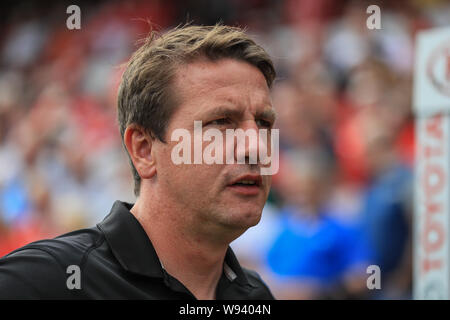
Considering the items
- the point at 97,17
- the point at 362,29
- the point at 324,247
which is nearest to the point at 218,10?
the point at 97,17

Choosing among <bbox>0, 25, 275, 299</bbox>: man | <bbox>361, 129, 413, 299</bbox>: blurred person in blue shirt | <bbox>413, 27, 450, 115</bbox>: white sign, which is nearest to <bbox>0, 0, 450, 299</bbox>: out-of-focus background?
<bbox>361, 129, 413, 299</bbox>: blurred person in blue shirt

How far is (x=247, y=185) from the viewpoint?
2.09 m

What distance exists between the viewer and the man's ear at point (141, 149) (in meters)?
2.18

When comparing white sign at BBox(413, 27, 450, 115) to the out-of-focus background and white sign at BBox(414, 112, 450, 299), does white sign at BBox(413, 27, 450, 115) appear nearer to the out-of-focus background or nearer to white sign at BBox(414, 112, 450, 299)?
white sign at BBox(414, 112, 450, 299)

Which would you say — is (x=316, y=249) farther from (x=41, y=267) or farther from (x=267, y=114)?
(x=41, y=267)

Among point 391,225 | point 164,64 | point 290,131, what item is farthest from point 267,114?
point 290,131

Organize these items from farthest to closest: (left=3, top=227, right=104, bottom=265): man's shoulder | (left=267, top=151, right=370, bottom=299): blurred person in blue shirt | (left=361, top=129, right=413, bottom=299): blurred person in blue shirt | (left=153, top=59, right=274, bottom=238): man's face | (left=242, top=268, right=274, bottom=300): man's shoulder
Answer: (left=267, top=151, right=370, bottom=299): blurred person in blue shirt < (left=361, top=129, right=413, bottom=299): blurred person in blue shirt < (left=242, top=268, right=274, bottom=300): man's shoulder < (left=153, top=59, right=274, bottom=238): man's face < (left=3, top=227, right=104, bottom=265): man's shoulder

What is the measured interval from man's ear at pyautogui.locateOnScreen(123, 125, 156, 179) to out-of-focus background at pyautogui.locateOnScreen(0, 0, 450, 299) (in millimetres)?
704

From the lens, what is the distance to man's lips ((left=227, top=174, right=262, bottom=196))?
205 cm

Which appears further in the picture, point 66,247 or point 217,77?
point 217,77

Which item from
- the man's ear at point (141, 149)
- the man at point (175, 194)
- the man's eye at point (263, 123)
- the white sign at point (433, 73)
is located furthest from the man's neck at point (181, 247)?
the white sign at point (433, 73)

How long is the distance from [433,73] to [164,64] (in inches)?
55.2

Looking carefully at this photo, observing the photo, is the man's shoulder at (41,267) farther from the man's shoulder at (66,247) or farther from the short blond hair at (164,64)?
the short blond hair at (164,64)
